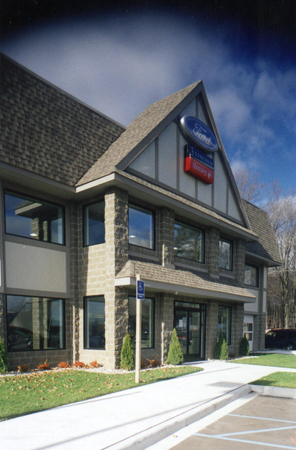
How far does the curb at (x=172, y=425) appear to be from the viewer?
5.59 m

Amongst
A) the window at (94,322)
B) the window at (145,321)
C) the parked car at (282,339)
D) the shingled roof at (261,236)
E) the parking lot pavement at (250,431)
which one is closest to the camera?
the parking lot pavement at (250,431)

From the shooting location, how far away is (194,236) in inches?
697

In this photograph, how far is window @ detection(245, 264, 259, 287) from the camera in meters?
24.3

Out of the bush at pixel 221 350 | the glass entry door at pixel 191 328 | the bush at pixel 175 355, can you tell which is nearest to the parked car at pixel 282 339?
the bush at pixel 221 350

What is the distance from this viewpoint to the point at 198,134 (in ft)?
56.0

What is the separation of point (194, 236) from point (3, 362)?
31.8 feet

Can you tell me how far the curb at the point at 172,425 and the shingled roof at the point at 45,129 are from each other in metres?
8.33

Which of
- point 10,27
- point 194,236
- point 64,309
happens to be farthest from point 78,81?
point 194,236

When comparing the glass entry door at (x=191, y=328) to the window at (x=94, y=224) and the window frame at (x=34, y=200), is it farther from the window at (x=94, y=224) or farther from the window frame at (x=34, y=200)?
the window frame at (x=34, y=200)

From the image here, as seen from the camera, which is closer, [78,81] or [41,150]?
[78,81]

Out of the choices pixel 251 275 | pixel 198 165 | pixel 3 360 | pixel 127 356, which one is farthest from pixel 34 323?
pixel 251 275

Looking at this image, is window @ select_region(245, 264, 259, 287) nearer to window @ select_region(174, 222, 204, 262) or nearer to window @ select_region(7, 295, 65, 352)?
window @ select_region(174, 222, 204, 262)

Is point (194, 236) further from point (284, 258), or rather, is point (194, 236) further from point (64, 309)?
point (284, 258)

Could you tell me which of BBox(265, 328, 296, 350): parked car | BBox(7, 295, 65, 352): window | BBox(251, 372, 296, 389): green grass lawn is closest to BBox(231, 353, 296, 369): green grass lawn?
BBox(251, 372, 296, 389): green grass lawn
